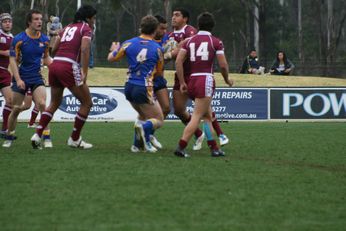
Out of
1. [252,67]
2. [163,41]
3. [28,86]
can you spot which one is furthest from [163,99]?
[252,67]

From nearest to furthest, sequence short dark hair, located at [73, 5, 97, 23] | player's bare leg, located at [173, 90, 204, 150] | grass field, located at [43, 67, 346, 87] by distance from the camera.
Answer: short dark hair, located at [73, 5, 97, 23] → player's bare leg, located at [173, 90, 204, 150] → grass field, located at [43, 67, 346, 87]

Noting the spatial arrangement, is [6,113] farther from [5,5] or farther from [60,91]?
[5,5]

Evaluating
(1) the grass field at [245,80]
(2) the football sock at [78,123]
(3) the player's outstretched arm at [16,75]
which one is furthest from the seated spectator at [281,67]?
(3) the player's outstretched arm at [16,75]

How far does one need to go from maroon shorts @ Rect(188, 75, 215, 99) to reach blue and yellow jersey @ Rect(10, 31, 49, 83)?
2774mm

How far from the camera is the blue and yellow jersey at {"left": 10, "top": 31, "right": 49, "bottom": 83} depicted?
507 inches

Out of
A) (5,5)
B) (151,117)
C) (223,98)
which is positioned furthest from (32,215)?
(5,5)

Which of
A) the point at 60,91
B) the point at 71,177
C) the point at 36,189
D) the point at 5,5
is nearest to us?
the point at 36,189

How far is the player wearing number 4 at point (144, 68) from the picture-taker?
38.3 ft

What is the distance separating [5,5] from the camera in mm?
62969

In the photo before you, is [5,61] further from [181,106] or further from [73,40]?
[181,106]

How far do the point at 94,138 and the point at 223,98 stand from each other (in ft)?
29.6

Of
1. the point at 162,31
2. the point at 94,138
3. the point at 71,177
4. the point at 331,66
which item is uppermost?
the point at 162,31

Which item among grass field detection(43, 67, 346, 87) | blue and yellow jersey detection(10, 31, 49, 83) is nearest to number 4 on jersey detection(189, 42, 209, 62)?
blue and yellow jersey detection(10, 31, 49, 83)

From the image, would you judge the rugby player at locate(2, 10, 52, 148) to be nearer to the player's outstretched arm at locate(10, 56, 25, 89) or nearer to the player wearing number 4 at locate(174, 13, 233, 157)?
the player's outstretched arm at locate(10, 56, 25, 89)
